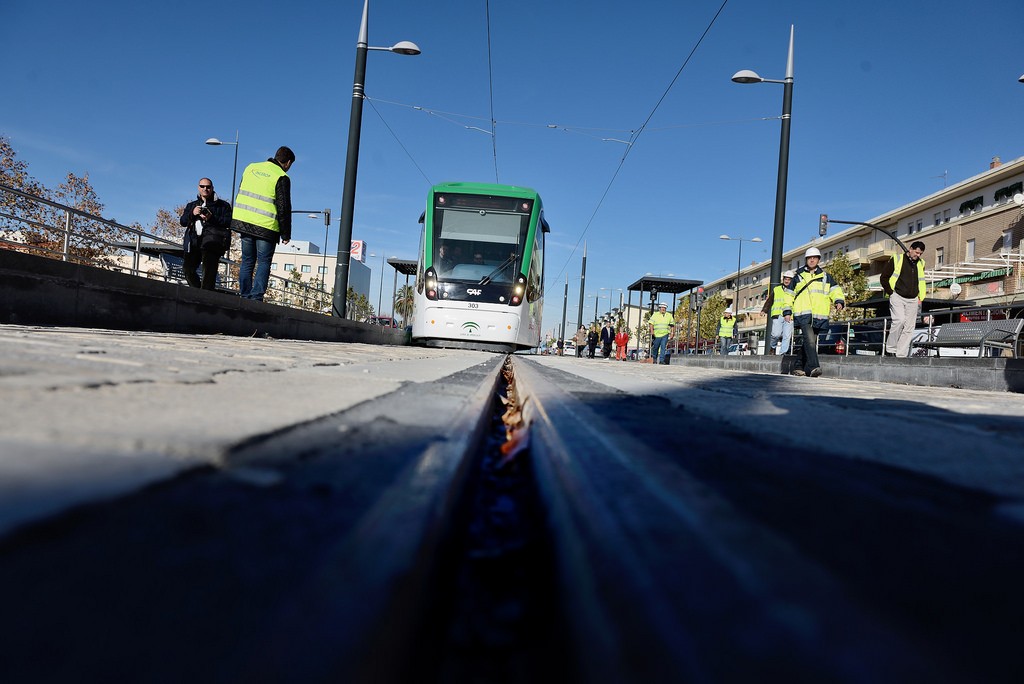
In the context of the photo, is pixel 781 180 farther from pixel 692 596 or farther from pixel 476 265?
pixel 692 596

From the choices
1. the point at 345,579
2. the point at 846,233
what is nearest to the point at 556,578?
the point at 345,579

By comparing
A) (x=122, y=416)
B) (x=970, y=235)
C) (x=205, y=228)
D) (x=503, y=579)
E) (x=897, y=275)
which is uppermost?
(x=970, y=235)

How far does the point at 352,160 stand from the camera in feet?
37.7

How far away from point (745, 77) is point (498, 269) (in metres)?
7.04

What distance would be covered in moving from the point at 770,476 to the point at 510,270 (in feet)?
36.5

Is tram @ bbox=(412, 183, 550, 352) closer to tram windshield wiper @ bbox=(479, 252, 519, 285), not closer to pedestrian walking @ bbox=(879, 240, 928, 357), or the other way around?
tram windshield wiper @ bbox=(479, 252, 519, 285)

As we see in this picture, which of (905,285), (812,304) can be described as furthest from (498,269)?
(905,285)

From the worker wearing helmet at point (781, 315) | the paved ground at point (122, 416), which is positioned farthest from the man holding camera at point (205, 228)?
the worker wearing helmet at point (781, 315)

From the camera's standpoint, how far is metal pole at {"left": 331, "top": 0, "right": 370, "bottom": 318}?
1131 cm

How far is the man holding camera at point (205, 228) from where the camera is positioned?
829cm

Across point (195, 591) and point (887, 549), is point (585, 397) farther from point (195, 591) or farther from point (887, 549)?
point (195, 591)

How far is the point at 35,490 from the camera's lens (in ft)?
2.34

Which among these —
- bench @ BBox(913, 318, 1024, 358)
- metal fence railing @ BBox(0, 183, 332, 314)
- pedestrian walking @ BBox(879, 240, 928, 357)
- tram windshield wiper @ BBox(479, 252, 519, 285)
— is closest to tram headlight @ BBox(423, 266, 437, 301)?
tram windshield wiper @ BBox(479, 252, 519, 285)

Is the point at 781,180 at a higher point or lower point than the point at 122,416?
higher
